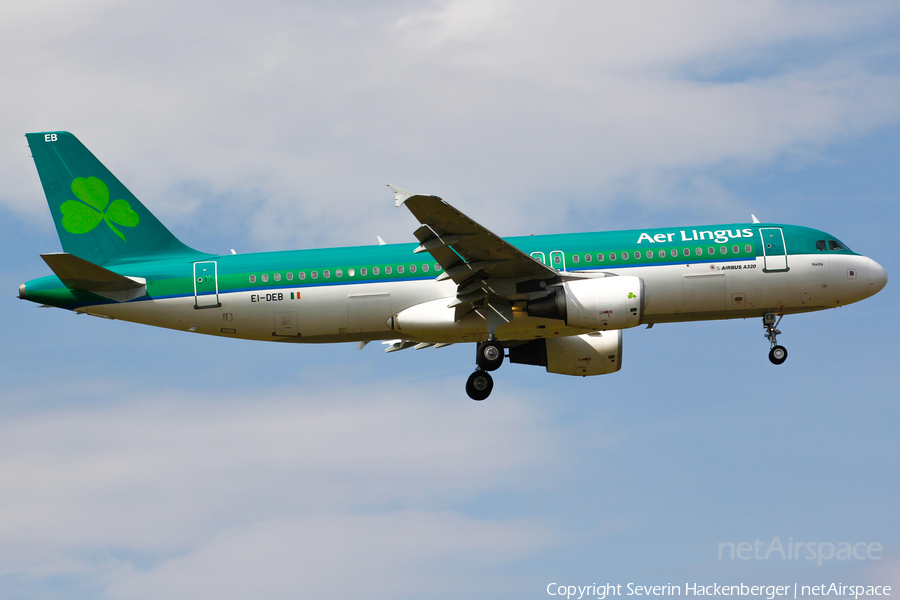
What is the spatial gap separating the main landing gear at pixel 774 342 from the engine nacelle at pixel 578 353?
5451 millimetres

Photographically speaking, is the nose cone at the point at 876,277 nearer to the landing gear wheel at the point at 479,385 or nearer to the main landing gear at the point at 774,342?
the main landing gear at the point at 774,342

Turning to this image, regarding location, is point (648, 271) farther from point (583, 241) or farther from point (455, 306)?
point (455, 306)

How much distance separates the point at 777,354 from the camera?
36.3m

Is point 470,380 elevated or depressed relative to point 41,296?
depressed

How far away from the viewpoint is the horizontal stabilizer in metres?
32.0

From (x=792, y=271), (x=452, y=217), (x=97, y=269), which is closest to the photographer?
(x=452, y=217)

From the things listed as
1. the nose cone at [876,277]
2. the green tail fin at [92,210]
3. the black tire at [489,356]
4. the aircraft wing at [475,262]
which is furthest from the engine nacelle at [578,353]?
the green tail fin at [92,210]

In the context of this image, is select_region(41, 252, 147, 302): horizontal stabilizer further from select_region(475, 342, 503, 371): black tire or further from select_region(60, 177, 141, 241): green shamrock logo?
select_region(475, 342, 503, 371): black tire

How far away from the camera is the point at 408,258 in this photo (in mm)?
34281

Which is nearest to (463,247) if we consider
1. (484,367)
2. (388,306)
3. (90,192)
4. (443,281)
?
(443,281)

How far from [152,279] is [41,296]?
367cm

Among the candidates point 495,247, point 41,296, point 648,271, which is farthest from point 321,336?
point 648,271

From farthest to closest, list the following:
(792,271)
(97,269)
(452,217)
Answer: (792,271)
(97,269)
(452,217)

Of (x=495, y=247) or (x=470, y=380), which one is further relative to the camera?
(x=470, y=380)
